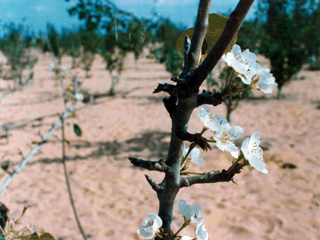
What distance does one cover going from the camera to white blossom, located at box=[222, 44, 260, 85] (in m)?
0.55

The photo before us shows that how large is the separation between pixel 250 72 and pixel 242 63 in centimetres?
3

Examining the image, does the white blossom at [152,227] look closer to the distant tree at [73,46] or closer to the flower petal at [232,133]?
the flower petal at [232,133]

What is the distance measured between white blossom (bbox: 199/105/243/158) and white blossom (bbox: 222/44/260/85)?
0.10 meters

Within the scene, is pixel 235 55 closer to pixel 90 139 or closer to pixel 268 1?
pixel 90 139

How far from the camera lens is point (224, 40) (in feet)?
1.40

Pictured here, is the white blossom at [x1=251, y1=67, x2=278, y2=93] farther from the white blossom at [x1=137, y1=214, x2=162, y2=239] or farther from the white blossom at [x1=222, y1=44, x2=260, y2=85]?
the white blossom at [x1=137, y1=214, x2=162, y2=239]

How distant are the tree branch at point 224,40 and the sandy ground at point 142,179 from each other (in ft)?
9.09

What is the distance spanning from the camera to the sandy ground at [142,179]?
351 cm

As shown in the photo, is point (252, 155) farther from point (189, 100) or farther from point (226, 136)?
point (189, 100)

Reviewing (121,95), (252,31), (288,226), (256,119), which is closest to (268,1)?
(252,31)

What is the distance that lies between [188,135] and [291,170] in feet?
16.6

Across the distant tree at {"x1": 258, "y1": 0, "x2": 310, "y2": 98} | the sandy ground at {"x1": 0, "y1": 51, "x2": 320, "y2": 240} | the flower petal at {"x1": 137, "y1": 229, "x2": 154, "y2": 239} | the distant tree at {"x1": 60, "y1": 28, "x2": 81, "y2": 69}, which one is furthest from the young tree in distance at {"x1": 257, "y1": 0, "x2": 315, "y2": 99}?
the flower petal at {"x1": 137, "y1": 229, "x2": 154, "y2": 239}

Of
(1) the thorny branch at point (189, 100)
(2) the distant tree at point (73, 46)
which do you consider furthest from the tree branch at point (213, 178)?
(2) the distant tree at point (73, 46)

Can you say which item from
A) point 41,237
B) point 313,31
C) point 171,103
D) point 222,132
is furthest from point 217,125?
point 313,31
